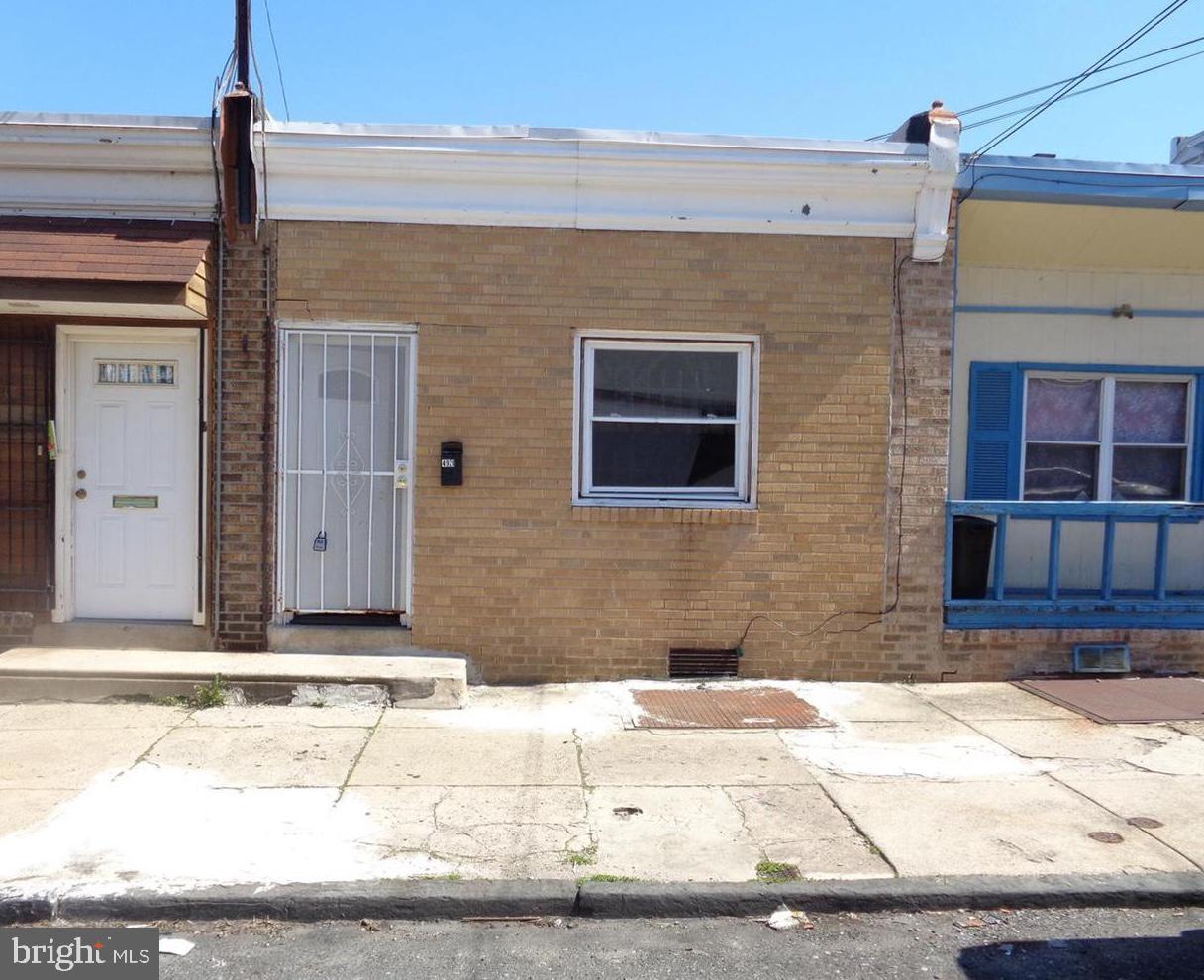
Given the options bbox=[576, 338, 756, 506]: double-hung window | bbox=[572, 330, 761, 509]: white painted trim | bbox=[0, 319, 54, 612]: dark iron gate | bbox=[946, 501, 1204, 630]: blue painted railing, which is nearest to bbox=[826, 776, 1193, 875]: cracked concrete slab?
bbox=[946, 501, 1204, 630]: blue painted railing

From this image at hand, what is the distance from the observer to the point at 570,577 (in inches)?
302

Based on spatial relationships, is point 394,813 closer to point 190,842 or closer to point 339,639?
point 190,842

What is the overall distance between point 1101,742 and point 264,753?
5.07 meters

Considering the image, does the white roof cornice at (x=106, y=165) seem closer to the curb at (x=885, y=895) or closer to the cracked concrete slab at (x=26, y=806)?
the cracked concrete slab at (x=26, y=806)

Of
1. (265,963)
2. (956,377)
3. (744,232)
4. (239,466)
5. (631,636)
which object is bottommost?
(265,963)

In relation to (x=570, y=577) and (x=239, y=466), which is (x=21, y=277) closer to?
(x=239, y=466)

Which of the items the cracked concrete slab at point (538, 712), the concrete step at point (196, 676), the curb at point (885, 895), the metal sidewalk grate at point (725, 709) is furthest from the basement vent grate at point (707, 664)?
the curb at point (885, 895)

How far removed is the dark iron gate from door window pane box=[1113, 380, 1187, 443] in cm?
848

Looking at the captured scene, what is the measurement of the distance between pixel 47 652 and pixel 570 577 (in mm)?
3730

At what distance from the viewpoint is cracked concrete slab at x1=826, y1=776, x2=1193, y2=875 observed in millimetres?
4734

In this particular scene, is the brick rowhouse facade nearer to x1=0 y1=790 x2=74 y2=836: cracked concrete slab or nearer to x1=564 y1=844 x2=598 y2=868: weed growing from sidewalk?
x1=0 y1=790 x2=74 y2=836: cracked concrete slab

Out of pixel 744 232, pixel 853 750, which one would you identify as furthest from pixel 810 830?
pixel 744 232

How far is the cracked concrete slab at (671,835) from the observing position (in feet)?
15.2

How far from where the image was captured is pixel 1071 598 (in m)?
8.31
